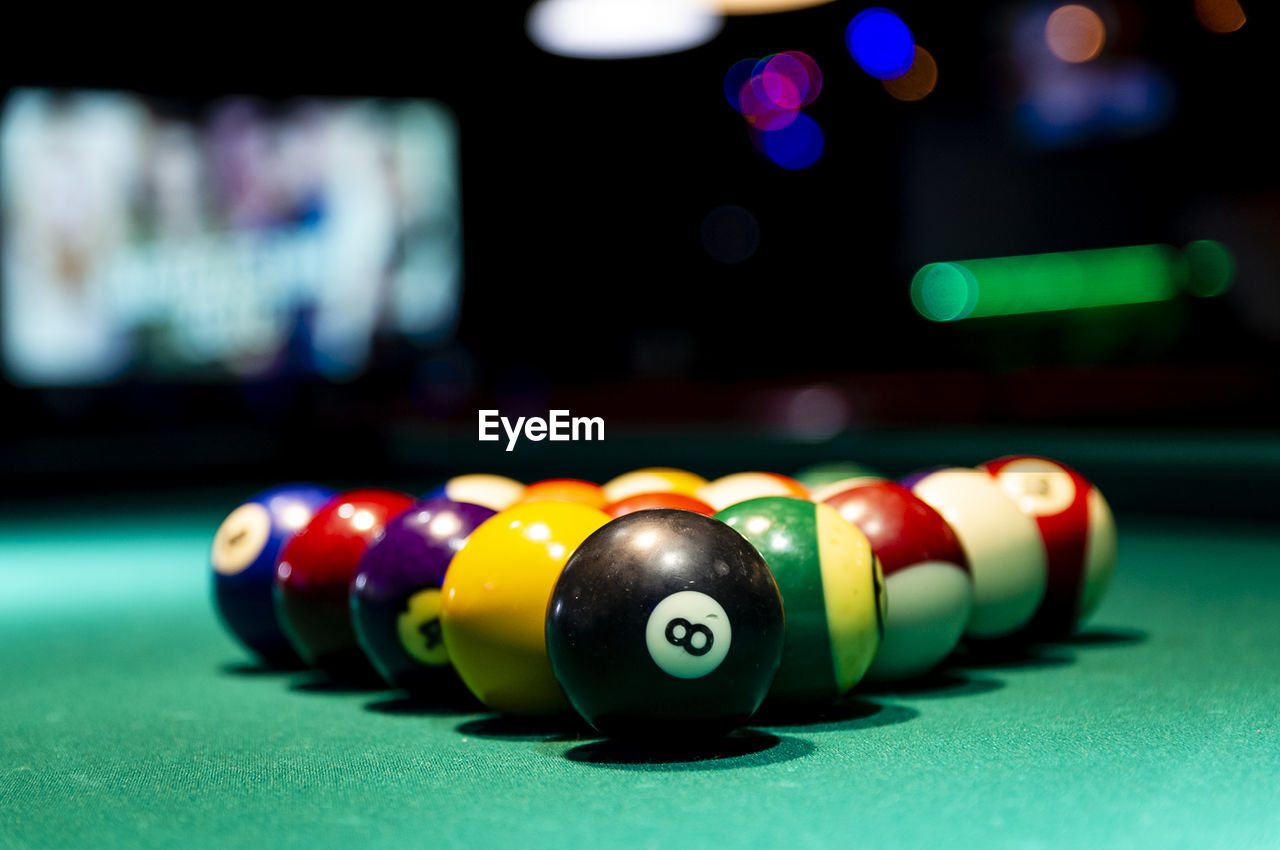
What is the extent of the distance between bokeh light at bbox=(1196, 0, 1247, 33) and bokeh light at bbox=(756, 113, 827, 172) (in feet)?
13.1

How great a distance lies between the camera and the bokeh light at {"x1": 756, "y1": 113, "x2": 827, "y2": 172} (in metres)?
15.3

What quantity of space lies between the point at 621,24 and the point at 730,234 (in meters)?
7.86

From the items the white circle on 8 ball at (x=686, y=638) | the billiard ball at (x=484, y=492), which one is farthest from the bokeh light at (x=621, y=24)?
the white circle on 8 ball at (x=686, y=638)

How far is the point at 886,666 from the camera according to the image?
356cm

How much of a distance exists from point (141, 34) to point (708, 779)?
456 inches

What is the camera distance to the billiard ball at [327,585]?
3760 millimetres

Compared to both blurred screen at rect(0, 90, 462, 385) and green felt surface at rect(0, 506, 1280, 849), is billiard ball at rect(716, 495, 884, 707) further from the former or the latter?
blurred screen at rect(0, 90, 462, 385)

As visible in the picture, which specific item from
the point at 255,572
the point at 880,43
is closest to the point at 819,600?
the point at 255,572

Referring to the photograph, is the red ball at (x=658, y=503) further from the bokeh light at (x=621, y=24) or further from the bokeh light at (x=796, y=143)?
the bokeh light at (x=796, y=143)

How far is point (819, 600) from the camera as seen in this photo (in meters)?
3.14

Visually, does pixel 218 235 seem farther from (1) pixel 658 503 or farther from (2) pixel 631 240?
(1) pixel 658 503

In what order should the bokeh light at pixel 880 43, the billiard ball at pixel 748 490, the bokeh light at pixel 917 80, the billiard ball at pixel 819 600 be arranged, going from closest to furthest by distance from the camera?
the billiard ball at pixel 819 600, the billiard ball at pixel 748 490, the bokeh light at pixel 880 43, the bokeh light at pixel 917 80

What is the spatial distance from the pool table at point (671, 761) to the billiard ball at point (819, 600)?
11 centimetres

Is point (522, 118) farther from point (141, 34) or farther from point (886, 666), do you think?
point (886, 666)
